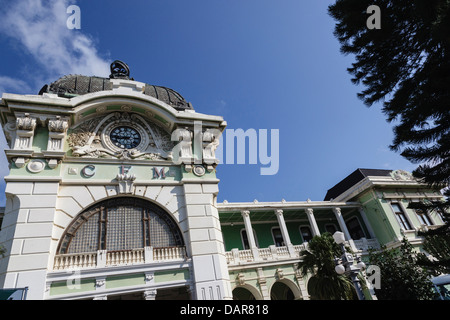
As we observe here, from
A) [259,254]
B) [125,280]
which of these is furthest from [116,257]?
[259,254]

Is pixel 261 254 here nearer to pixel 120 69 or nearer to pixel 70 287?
pixel 70 287

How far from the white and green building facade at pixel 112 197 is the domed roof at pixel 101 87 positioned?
70 mm

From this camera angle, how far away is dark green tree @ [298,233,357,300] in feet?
41.7

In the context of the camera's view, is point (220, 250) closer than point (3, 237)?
No

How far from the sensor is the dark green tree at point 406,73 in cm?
813

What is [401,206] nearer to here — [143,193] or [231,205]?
[231,205]

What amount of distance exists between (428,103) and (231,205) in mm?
13787

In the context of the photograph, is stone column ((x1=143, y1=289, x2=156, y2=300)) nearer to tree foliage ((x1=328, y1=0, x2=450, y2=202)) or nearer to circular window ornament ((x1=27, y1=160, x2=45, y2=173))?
circular window ornament ((x1=27, y1=160, x2=45, y2=173))

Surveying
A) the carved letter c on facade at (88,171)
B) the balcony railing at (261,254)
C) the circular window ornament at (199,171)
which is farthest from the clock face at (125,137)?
the balcony railing at (261,254)

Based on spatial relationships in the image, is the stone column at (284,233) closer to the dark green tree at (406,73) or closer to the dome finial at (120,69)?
the dark green tree at (406,73)

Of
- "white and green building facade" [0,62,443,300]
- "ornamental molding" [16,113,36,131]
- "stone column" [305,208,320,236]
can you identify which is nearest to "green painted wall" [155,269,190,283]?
"white and green building facade" [0,62,443,300]

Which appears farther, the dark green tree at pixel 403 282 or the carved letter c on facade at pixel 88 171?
the dark green tree at pixel 403 282

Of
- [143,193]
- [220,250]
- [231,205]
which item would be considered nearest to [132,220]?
[143,193]

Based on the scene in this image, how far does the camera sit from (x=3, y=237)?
9.83 m
